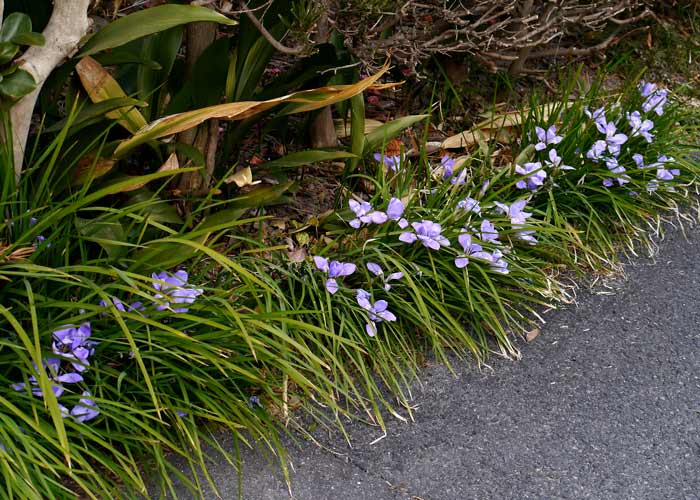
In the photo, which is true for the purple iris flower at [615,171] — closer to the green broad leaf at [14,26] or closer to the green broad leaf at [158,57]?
the green broad leaf at [158,57]

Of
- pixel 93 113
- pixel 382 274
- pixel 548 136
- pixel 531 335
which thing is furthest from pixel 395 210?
pixel 93 113

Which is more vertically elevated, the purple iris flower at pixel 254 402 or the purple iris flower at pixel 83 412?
the purple iris flower at pixel 83 412

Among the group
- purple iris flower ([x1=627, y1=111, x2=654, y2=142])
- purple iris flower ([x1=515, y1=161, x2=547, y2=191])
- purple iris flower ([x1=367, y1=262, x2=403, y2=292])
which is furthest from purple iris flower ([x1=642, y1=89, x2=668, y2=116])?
purple iris flower ([x1=367, y1=262, x2=403, y2=292])

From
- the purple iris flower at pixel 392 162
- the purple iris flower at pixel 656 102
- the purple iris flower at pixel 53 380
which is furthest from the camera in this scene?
the purple iris flower at pixel 656 102

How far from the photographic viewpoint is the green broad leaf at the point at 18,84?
2232 millimetres

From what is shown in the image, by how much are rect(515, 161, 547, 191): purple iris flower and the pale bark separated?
1505mm

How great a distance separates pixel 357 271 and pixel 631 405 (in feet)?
2.92

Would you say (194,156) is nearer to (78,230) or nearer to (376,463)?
(78,230)

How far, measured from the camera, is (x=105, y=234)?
7.79 ft

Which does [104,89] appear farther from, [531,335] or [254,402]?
[531,335]

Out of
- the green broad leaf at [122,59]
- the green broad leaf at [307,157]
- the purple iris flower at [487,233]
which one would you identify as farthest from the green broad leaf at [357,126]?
the green broad leaf at [122,59]

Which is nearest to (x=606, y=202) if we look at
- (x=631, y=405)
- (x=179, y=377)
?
(x=631, y=405)

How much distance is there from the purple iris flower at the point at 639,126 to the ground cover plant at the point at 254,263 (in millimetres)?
12

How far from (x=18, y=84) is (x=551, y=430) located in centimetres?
169
